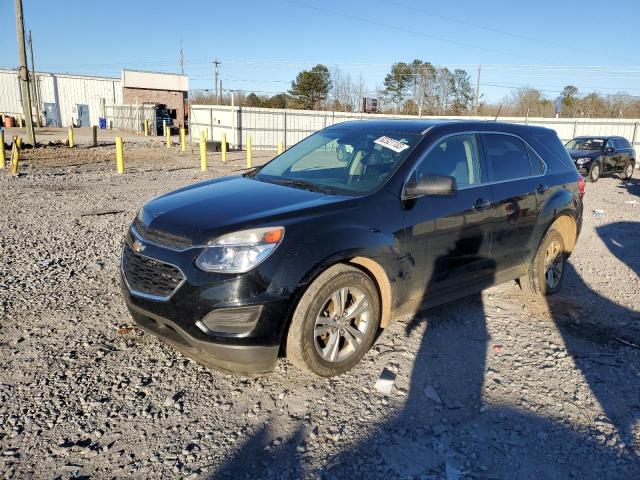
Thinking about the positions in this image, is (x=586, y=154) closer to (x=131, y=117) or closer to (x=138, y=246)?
(x=138, y=246)

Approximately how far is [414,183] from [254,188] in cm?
126

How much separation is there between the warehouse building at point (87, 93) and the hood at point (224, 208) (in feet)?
173

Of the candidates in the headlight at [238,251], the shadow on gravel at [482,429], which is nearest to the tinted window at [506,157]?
the shadow on gravel at [482,429]

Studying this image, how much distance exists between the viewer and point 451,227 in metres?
3.95

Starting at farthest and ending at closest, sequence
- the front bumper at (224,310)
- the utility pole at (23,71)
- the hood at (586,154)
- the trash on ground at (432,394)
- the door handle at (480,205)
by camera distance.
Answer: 1. the utility pole at (23,71)
2. the hood at (586,154)
3. the door handle at (480,205)
4. the trash on ground at (432,394)
5. the front bumper at (224,310)

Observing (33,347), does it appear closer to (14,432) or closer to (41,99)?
(14,432)

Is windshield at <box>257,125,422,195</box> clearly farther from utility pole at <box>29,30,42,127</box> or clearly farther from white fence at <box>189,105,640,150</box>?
utility pole at <box>29,30,42,127</box>

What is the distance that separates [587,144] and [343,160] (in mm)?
16879

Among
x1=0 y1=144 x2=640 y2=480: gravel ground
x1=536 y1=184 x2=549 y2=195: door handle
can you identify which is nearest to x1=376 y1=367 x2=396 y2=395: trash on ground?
x1=0 y1=144 x2=640 y2=480: gravel ground

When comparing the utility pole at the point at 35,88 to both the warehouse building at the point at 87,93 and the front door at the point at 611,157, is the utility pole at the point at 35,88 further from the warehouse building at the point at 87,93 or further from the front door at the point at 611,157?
the front door at the point at 611,157

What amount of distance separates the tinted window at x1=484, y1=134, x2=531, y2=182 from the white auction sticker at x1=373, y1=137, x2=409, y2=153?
37.7 inches

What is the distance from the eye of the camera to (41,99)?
176 ft

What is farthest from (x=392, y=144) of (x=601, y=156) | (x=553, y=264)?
(x=601, y=156)

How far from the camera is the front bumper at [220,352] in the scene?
301 cm
